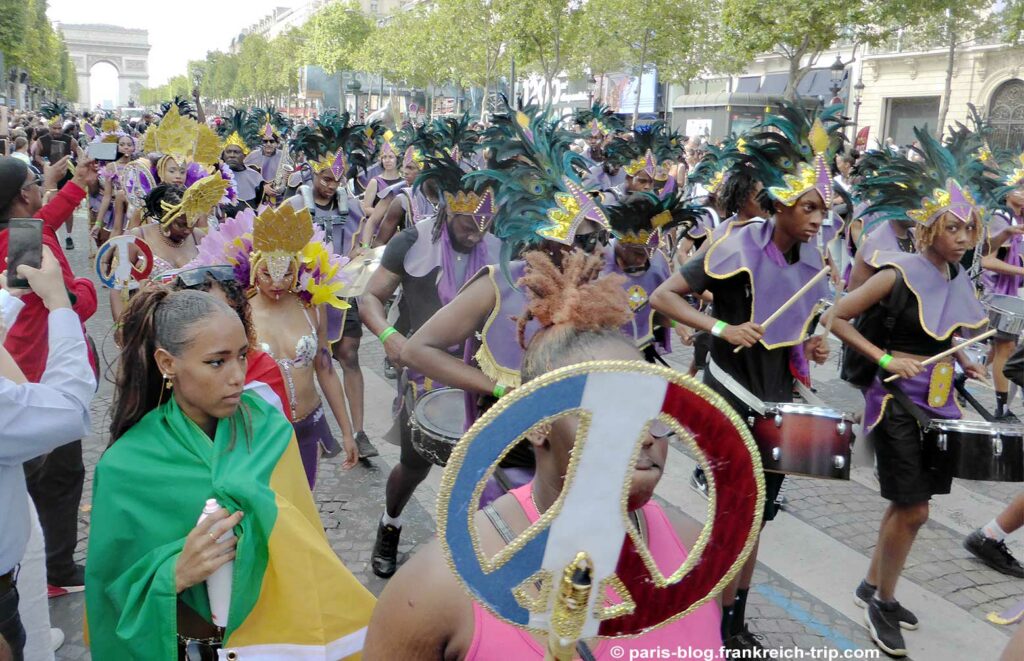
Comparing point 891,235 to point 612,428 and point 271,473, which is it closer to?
point 271,473

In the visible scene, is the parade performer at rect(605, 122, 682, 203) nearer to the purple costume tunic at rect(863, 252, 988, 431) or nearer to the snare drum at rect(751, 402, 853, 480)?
the purple costume tunic at rect(863, 252, 988, 431)

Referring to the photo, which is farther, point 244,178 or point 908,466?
point 244,178

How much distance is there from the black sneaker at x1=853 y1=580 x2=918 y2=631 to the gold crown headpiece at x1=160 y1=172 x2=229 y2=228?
4.51 metres

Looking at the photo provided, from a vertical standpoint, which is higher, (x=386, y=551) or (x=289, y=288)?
(x=289, y=288)

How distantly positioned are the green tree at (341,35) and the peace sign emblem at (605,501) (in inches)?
2750

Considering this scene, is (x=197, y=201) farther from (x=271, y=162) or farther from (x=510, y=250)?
(x=271, y=162)

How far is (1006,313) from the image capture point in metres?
5.78

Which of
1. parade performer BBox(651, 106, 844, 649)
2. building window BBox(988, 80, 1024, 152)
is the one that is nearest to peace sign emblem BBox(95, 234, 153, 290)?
parade performer BBox(651, 106, 844, 649)

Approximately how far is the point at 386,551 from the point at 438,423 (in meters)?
1.35

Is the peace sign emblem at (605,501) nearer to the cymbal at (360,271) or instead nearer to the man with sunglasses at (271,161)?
the cymbal at (360,271)

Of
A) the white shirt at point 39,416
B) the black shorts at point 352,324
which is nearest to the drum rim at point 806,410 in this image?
the white shirt at point 39,416

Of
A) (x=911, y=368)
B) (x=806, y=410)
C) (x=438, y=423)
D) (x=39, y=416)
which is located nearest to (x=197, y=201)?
(x=438, y=423)

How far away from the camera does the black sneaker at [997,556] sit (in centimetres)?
494

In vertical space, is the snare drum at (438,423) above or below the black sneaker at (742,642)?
above
